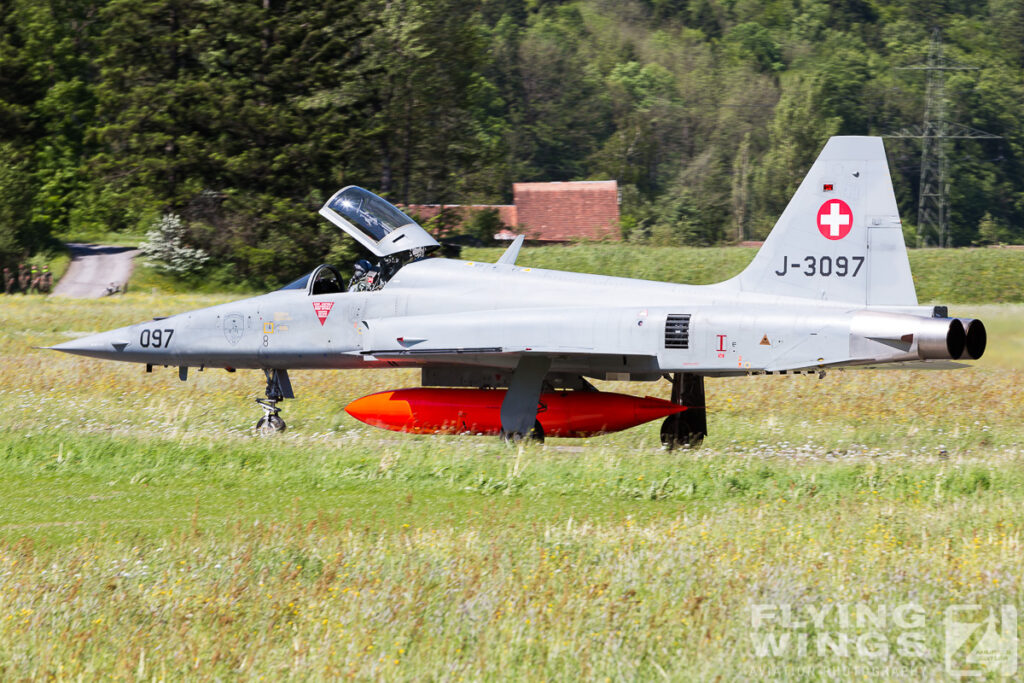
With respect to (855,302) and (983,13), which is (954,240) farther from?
(855,302)

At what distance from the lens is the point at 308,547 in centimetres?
828

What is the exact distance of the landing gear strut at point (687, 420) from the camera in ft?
44.5

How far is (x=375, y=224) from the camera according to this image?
14383 mm

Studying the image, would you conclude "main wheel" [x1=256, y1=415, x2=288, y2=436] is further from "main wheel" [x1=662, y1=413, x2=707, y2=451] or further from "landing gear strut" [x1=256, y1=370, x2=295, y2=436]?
"main wheel" [x1=662, y1=413, x2=707, y2=451]

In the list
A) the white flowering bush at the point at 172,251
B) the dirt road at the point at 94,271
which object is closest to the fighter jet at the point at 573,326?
the dirt road at the point at 94,271

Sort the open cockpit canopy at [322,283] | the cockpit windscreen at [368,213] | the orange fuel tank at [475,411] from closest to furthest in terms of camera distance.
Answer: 1. the orange fuel tank at [475,411]
2. the cockpit windscreen at [368,213]
3. the open cockpit canopy at [322,283]

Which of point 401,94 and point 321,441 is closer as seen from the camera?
point 321,441

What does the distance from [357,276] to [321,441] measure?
2.13 meters

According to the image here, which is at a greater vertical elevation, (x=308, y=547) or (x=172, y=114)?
(x=172, y=114)

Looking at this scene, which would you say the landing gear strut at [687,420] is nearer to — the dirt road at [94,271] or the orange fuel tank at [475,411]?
the orange fuel tank at [475,411]

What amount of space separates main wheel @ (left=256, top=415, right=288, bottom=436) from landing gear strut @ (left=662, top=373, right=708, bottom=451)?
496 centimetres

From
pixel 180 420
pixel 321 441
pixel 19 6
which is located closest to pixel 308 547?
pixel 321 441

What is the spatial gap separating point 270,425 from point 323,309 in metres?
1.74

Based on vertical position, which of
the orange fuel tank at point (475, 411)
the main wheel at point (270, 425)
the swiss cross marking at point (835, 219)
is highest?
the swiss cross marking at point (835, 219)
